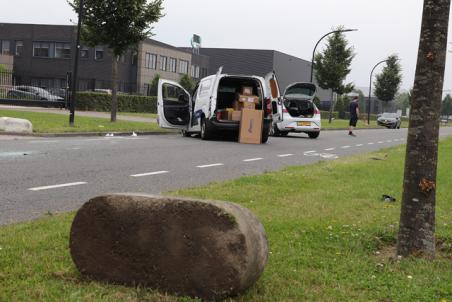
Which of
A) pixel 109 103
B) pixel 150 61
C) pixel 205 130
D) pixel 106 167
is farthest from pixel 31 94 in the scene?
pixel 106 167

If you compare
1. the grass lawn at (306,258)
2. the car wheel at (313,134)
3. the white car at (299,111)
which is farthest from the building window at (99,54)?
the grass lawn at (306,258)

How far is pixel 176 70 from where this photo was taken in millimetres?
71438

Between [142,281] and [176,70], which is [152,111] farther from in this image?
[142,281]

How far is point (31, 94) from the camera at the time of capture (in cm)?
3981

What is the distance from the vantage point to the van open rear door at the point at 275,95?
61.5 ft

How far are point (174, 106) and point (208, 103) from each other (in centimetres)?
182

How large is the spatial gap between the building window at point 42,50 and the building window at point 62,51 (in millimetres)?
802

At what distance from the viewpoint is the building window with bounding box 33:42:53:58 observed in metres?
59.0

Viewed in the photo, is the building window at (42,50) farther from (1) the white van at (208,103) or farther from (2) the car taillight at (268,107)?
(2) the car taillight at (268,107)

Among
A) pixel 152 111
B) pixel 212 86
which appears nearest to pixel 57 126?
pixel 212 86

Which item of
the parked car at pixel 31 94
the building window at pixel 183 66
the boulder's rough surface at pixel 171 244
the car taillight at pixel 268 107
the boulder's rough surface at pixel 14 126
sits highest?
the building window at pixel 183 66

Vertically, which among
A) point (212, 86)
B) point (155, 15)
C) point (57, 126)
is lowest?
point (57, 126)

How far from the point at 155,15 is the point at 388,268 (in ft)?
67.8

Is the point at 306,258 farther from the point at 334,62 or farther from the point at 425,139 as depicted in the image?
the point at 334,62
